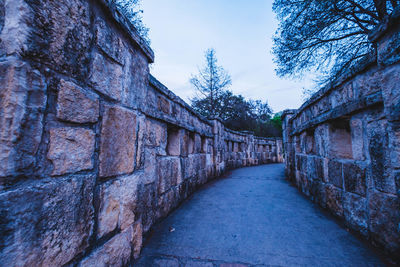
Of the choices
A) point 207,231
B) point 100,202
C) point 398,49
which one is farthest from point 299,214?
point 100,202

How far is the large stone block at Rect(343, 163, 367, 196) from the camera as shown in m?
1.76

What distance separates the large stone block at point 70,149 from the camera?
2.61 ft

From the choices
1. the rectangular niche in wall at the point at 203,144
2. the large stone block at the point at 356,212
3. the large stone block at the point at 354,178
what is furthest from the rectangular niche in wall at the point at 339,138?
the rectangular niche in wall at the point at 203,144

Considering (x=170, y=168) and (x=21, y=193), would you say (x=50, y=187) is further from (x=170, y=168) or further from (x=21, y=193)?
(x=170, y=168)

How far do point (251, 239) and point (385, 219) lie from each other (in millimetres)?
1158

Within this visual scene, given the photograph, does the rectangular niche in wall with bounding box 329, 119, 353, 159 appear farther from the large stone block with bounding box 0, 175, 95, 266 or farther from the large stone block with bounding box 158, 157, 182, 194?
the large stone block with bounding box 0, 175, 95, 266

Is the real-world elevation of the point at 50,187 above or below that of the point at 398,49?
below

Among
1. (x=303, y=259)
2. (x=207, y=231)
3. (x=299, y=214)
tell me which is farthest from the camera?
(x=299, y=214)

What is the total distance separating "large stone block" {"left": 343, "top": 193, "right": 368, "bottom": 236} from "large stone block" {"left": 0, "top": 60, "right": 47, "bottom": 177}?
265 centimetres

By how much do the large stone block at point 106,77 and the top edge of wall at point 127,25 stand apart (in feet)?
1.02

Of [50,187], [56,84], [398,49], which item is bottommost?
[50,187]

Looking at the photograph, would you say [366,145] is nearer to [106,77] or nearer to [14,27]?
[106,77]

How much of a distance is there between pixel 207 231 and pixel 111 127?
4.97 ft

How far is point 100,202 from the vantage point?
1.07 m
